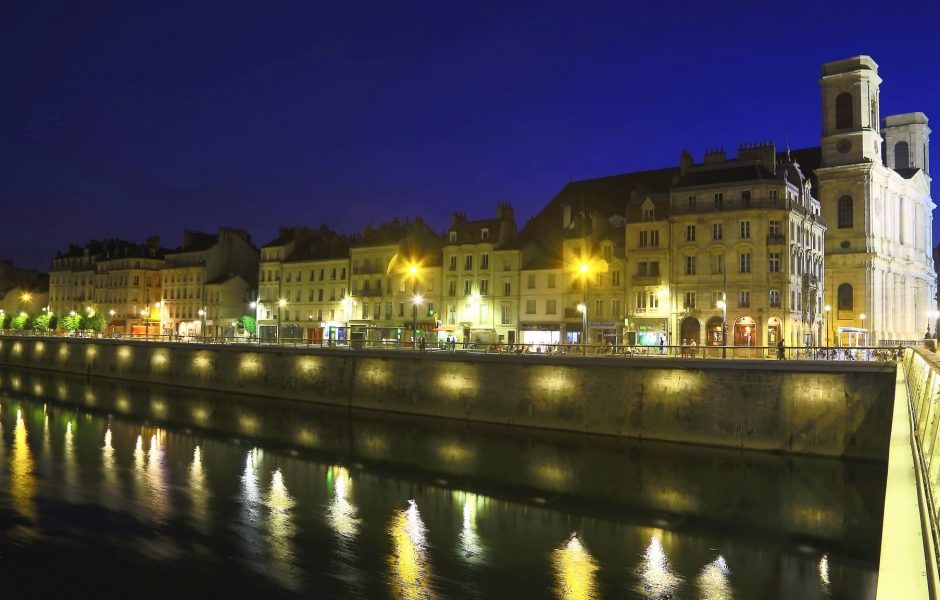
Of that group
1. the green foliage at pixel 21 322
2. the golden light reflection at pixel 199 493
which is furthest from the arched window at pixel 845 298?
the green foliage at pixel 21 322

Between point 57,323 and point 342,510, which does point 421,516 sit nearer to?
point 342,510

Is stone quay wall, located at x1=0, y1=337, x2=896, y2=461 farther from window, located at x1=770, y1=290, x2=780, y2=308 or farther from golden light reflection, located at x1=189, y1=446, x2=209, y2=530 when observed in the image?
window, located at x1=770, y1=290, x2=780, y2=308

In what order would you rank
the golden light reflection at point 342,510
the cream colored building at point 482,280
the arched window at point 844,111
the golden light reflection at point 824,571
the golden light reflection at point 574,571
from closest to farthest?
the golden light reflection at point 574,571
the golden light reflection at point 824,571
the golden light reflection at point 342,510
the cream colored building at point 482,280
the arched window at point 844,111

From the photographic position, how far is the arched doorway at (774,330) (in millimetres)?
49506

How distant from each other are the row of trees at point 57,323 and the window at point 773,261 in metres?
73.5

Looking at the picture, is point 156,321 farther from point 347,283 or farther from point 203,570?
point 203,570

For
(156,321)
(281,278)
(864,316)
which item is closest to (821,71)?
A: (864,316)

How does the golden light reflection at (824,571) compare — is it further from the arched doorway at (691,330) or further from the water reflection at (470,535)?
the arched doorway at (691,330)

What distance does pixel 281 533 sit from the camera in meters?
20.5

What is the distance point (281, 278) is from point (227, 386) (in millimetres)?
28387

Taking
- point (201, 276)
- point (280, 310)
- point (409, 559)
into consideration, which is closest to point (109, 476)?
point (409, 559)

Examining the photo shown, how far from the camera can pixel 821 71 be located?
72.6m

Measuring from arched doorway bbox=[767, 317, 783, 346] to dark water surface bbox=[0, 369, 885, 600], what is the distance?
20151 millimetres

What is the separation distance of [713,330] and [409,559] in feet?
124
